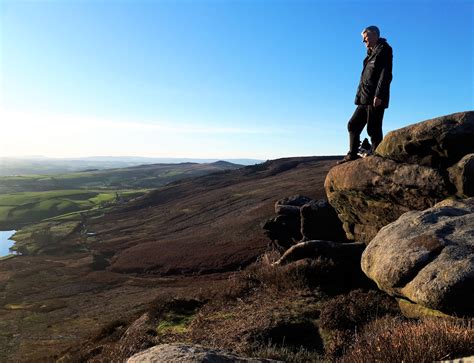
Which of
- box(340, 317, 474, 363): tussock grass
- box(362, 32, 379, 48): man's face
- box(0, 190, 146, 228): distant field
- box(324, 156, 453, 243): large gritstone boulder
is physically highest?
box(362, 32, 379, 48): man's face

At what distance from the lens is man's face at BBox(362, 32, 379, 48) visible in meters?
11.9

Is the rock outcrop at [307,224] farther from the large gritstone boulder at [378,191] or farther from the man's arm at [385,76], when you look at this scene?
the man's arm at [385,76]

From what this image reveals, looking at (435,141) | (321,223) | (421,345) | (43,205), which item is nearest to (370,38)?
(435,141)

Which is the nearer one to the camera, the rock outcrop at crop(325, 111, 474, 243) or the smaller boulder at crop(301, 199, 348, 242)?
the rock outcrop at crop(325, 111, 474, 243)

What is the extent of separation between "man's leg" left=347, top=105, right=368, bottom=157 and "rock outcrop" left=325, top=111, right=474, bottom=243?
30.0 inches

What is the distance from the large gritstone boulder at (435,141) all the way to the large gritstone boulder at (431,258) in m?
2.01

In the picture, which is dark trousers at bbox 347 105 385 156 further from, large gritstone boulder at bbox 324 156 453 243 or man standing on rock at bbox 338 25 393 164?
large gritstone boulder at bbox 324 156 453 243

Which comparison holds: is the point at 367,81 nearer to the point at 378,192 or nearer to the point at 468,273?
the point at 378,192

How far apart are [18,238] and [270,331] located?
3616 inches

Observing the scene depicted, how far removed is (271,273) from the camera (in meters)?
13.2

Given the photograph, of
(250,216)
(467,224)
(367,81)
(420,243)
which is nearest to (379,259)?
(420,243)

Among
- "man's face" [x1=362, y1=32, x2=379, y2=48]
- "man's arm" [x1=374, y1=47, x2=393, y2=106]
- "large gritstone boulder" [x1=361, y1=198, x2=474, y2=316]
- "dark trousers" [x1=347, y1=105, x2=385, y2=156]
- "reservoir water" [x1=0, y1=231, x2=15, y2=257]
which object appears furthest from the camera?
"reservoir water" [x1=0, y1=231, x2=15, y2=257]

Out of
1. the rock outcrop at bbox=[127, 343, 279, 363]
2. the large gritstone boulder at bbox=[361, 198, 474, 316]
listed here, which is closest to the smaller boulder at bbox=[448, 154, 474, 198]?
the large gritstone boulder at bbox=[361, 198, 474, 316]

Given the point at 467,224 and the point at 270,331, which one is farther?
the point at 270,331
